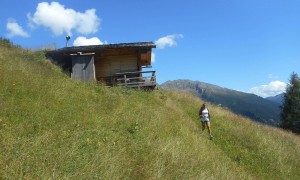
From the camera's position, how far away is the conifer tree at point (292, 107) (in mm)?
36875

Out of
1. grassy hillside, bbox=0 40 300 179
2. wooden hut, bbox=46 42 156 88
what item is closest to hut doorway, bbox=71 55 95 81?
wooden hut, bbox=46 42 156 88

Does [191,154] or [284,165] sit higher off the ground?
[191,154]

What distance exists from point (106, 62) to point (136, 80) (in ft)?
9.83

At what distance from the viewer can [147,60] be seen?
3197cm

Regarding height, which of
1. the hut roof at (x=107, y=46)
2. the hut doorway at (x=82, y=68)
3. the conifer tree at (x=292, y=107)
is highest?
the hut roof at (x=107, y=46)

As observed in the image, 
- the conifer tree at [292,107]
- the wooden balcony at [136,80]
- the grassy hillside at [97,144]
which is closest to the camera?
the grassy hillside at [97,144]

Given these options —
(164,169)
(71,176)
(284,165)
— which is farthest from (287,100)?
(71,176)

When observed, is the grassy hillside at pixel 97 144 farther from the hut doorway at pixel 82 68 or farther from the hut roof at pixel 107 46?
the hut roof at pixel 107 46

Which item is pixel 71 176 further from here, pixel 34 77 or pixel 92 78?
pixel 92 78

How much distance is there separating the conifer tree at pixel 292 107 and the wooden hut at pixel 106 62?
1870cm

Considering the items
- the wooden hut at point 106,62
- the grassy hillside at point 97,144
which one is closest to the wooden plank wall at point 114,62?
the wooden hut at point 106,62

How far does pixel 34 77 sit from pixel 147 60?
1705cm

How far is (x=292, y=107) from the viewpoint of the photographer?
123 ft

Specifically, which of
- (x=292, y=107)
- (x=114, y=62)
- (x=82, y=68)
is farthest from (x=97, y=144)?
(x=292, y=107)
